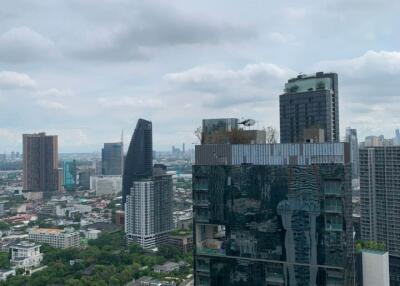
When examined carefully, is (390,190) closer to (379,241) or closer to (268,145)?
(379,241)

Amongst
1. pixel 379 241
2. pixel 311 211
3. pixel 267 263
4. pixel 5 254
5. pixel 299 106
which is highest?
pixel 299 106

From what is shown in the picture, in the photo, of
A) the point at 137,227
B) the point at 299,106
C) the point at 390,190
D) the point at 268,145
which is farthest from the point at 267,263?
the point at 137,227

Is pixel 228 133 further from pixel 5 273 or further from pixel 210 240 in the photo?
pixel 5 273

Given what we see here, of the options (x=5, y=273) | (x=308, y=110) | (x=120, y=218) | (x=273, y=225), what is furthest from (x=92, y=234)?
(x=273, y=225)

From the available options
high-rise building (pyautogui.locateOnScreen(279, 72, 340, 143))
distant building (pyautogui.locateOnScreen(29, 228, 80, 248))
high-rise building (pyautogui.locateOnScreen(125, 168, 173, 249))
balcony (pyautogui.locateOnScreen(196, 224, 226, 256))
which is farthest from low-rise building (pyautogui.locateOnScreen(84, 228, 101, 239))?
balcony (pyautogui.locateOnScreen(196, 224, 226, 256))

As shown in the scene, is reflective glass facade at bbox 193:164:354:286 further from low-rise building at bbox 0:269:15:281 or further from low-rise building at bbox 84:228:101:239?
low-rise building at bbox 84:228:101:239

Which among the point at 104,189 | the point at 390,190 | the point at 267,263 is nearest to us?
the point at 267,263
